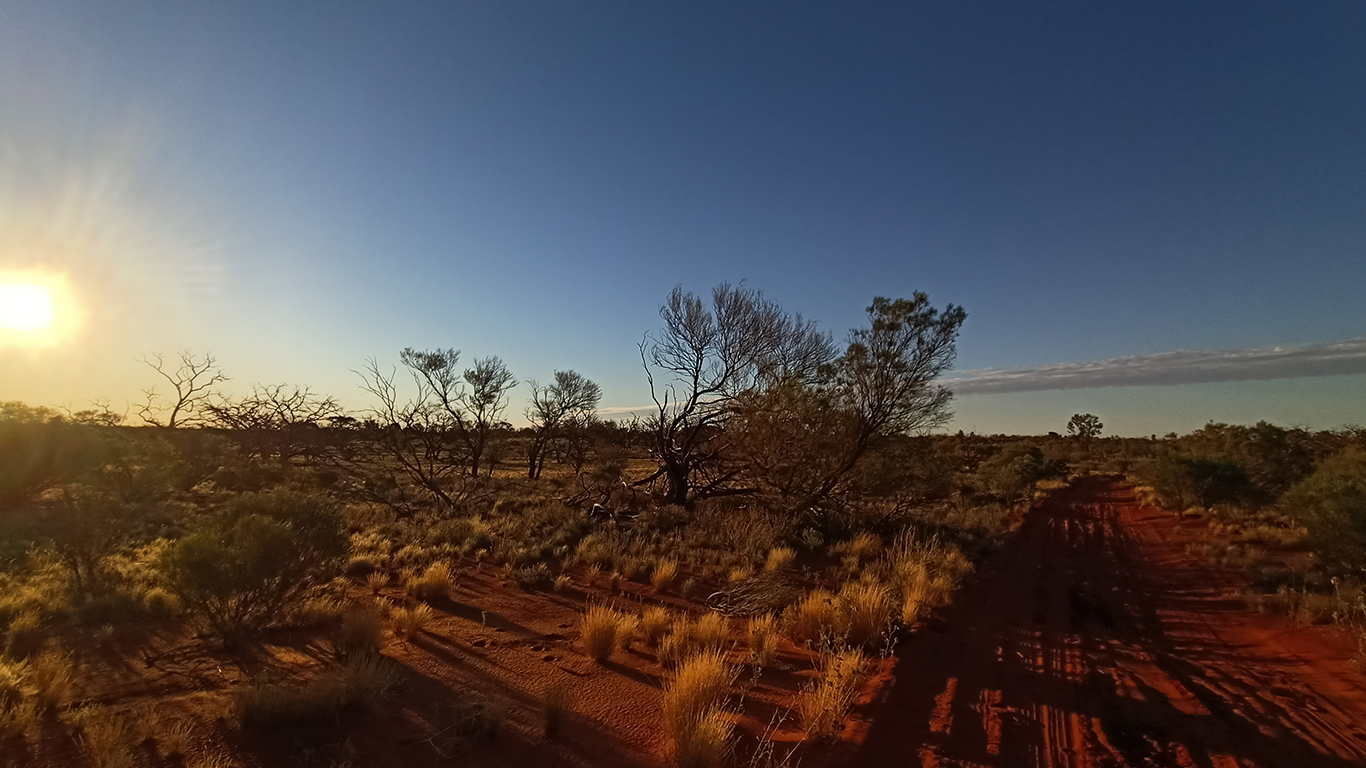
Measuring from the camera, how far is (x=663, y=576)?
34.7 ft

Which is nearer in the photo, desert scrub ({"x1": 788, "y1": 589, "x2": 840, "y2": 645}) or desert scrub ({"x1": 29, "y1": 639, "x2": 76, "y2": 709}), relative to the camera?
desert scrub ({"x1": 29, "y1": 639, "x2": 76, "y2": 709})

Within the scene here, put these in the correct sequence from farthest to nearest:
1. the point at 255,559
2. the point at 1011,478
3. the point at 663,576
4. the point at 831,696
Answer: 1. the point at 1011,478
2. the point at 663,576
3. the point at 255,559
4. the point at 831,696

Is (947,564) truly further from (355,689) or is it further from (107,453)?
(107,453)

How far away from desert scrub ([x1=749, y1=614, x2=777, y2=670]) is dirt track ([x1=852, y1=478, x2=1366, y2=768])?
141cm

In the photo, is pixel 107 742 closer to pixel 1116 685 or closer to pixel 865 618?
pixel 865 618

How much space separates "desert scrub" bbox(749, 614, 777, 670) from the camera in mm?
6570

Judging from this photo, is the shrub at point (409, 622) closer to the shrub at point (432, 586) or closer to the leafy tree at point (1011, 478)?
the shrub at point (432, 586)

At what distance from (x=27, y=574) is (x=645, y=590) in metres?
11.9

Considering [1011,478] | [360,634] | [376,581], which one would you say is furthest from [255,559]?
[1011,478]

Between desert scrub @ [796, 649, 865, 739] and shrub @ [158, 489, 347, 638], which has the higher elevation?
shrub @ [158, 489, 347, 638]

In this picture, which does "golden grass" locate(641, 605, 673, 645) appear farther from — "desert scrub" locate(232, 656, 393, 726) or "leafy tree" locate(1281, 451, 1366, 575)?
"leafy tree" locate(1281, 451, 1366, 575)

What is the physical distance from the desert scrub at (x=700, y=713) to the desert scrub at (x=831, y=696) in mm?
763

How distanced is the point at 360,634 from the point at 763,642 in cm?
505

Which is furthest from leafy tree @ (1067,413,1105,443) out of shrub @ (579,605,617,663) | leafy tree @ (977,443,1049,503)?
shrub @ (579,605,617,663)
